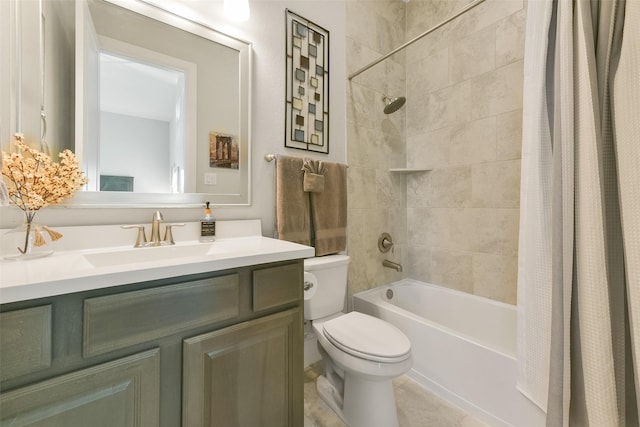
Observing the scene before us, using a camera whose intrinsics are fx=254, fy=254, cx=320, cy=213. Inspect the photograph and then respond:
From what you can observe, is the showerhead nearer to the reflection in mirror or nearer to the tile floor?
the reflection in mirror

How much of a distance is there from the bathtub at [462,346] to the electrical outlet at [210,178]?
4.02 feet

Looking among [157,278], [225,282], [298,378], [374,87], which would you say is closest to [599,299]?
[298,378]

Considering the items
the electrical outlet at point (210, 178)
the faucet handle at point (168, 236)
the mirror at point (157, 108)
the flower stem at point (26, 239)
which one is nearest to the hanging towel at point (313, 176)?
the mirror at point (157, 108)

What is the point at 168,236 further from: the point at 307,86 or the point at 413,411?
the point at 413,411

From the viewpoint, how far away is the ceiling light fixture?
128 centimetres

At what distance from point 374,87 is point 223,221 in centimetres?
153

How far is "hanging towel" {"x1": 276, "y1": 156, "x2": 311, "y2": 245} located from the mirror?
182mm

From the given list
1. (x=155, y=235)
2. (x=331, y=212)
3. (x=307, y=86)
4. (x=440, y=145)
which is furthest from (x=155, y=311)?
(x=440, y=145)

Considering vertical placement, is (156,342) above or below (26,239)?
below

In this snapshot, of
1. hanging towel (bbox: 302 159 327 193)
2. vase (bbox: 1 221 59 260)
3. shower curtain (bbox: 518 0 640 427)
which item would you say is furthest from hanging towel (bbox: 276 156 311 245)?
shower curtain (bbox: 518 0 640 427)

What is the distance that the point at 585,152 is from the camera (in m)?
0.70

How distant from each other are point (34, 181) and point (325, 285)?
1.22 metres

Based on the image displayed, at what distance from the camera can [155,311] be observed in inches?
25.6

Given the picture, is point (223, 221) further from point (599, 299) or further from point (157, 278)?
point (599, 299)
